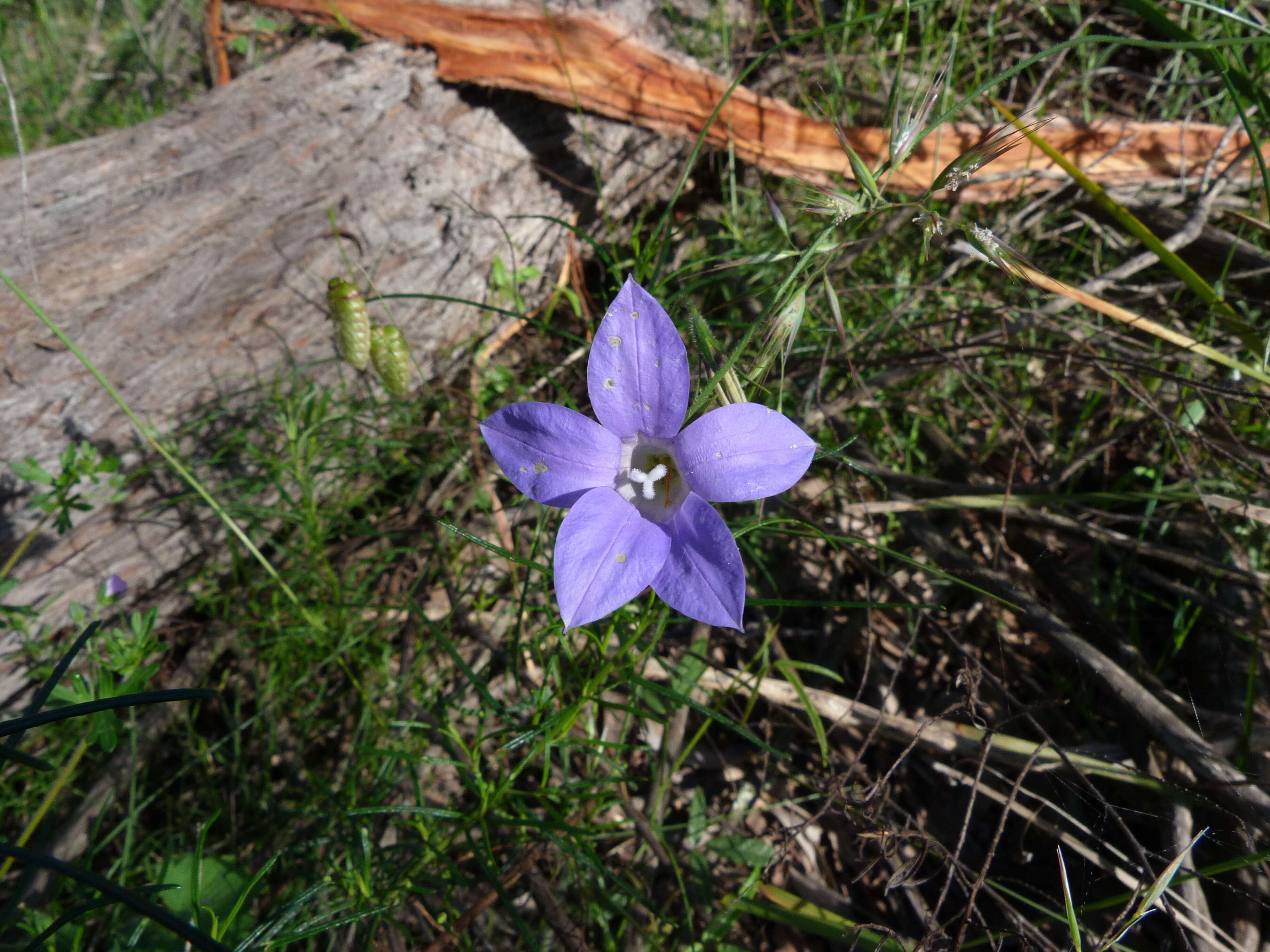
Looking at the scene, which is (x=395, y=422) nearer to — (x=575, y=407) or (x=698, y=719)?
(x=575, y=407)

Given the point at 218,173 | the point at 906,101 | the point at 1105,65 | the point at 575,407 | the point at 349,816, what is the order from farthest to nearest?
the point at 1105,65 < the point at 906,101 < the point at 218,173 < the point at 575,407 < the point at 349,816

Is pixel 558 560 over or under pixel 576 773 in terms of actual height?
over

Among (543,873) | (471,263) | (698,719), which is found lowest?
(543,873)

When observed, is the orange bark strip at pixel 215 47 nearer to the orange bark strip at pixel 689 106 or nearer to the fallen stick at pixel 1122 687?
the orange bark strip at pixel 689 106

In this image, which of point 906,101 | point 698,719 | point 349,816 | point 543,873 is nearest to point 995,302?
point 906,101

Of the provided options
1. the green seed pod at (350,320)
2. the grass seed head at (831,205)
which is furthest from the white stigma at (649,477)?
the green seed pod at (350,320)

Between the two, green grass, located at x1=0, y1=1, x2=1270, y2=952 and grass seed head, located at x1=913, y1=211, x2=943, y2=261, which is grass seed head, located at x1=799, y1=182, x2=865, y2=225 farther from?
green grass, located at x1=0, y1=1, x2=1270, y2=952

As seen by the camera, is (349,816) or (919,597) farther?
(919,597)
